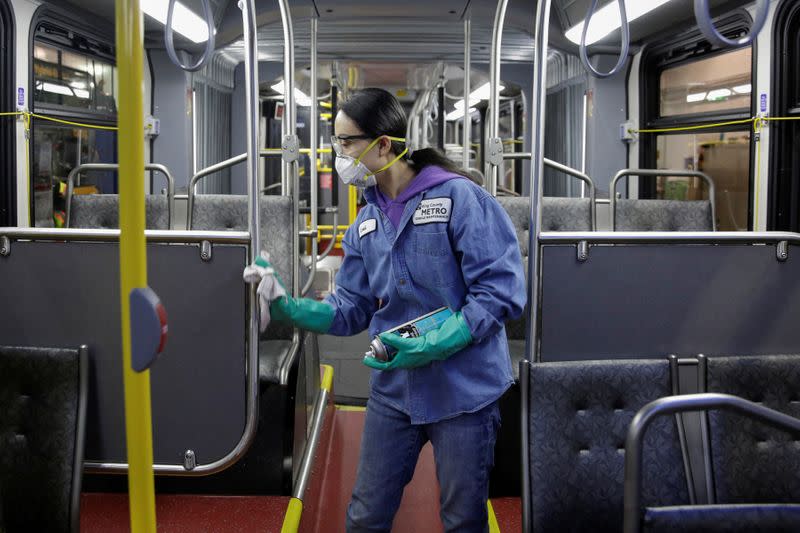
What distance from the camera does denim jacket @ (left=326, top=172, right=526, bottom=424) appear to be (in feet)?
6.02

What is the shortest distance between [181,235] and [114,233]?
0.20 meters

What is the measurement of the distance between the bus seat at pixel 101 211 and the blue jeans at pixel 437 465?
2.68 metres

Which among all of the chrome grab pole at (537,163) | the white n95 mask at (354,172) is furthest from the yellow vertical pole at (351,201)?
the white n95 mask at (354,172)

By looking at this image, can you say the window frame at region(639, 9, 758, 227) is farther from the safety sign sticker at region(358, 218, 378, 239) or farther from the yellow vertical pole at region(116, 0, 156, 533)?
the yellow vertical pole at region(116, 0, 156, 533)

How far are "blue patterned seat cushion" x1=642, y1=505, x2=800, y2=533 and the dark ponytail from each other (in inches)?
41.7

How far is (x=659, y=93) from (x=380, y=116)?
260 inches

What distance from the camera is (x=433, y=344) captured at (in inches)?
70.2

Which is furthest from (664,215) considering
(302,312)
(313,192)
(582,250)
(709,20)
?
(302,312)

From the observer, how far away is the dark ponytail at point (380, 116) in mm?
1971

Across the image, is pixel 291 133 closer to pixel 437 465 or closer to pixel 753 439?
pixel 437 465

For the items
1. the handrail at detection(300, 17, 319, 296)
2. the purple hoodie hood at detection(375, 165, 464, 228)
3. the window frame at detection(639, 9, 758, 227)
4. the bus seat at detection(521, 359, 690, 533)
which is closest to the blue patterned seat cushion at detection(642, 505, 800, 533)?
the bus seat at detection(521, 359, 690, 533)

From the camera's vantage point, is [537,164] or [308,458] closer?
[537,164]

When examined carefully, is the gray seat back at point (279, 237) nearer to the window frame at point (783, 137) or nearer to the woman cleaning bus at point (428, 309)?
the woman cleaning bus at point (428, 309)

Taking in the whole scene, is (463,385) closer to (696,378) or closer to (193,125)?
(696,378)
